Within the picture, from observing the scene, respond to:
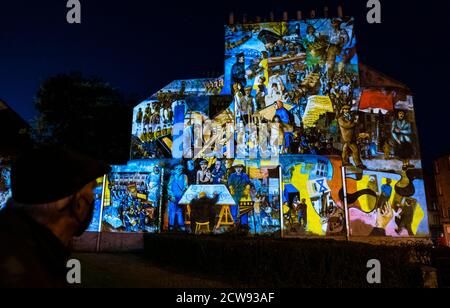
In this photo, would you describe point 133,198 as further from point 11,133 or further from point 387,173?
point 387,173

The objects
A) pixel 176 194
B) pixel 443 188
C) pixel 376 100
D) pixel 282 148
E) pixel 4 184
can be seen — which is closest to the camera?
pixel 376 100

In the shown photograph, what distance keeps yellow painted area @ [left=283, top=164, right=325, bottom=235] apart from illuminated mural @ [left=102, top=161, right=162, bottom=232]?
962 cm

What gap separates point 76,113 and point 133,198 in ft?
31.6

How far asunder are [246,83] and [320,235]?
12.1 meters

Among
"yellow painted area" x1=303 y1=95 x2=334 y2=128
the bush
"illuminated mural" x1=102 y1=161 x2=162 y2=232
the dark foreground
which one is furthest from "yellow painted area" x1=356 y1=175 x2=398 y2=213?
"illuminated mural" x1=102 y1=161 x2=162 y2=232

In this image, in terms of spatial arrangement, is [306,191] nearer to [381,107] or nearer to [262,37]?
[381,107]

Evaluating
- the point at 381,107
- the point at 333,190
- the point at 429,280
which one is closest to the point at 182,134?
the point at 333,190

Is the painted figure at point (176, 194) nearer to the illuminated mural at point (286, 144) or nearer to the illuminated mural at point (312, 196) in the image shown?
the illuminated mural at point (286, 144)

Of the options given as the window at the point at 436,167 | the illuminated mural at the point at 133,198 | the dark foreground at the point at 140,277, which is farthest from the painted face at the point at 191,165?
the window at the point at 436,167

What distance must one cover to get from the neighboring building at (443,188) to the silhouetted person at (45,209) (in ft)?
160

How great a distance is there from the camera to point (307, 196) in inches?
789

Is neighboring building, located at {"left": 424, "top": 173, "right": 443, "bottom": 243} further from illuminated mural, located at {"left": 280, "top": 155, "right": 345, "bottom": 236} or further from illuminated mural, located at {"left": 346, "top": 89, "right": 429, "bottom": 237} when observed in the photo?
illuminated mural, located at {"left": 280, "top": 155, "right": 345, "bottom": 236}

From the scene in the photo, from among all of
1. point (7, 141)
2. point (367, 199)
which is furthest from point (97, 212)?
point (367, 199)
